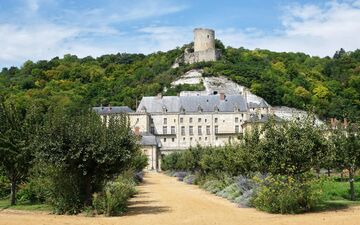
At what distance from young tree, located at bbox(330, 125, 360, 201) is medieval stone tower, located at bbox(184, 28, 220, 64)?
335 feet

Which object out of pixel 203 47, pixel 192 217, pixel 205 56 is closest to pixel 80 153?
pixel 192 217

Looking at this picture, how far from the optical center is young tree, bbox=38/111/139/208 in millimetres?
18062

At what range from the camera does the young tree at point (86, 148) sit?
1806cm

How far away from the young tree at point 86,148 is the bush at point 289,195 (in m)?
5.65

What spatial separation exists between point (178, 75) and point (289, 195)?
104751 millimetres

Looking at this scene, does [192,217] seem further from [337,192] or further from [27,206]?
[337,192]

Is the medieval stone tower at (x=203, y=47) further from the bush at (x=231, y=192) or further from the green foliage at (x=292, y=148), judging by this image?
the green foliage at (x=292, y=148)

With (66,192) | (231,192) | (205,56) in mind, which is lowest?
(231,192)

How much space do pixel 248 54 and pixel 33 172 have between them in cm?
12727

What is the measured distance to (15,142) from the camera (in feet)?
67.9

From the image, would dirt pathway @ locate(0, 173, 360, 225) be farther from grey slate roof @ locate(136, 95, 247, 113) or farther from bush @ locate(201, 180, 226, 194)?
grey slate roof @ locate(136, 95, 247, 113)

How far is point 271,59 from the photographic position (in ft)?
469

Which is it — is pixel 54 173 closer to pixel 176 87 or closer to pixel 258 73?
pixel 176 87

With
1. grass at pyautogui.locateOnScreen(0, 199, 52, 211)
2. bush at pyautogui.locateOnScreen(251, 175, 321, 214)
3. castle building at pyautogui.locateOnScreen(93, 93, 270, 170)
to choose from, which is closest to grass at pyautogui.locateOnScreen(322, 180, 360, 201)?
bush at pyautogui.locateOnScreen(251, 175, 321, 214)
